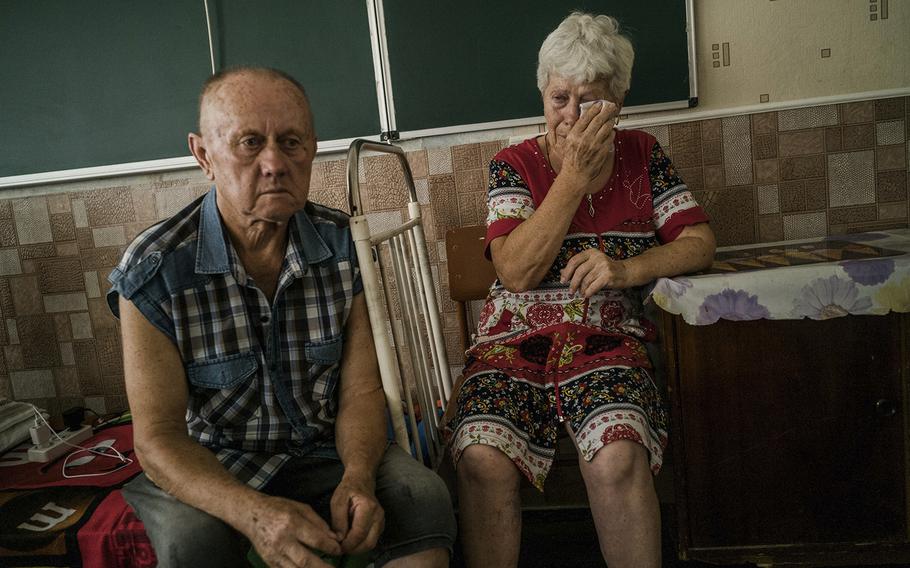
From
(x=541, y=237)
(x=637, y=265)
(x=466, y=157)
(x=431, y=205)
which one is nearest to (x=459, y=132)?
(x=466, y=157)

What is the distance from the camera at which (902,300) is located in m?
1.29

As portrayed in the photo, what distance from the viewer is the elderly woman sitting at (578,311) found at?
126 cm

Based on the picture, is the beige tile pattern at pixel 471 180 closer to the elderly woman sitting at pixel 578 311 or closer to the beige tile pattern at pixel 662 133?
the elderly woman sitting at pixel 578 311

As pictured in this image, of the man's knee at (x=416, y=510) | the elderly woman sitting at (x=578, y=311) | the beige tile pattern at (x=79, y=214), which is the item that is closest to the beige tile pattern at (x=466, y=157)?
the elderly woman sitting at (x=578, y=311)

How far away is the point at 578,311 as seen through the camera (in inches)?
58.7

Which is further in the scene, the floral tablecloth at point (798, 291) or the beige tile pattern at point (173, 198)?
the beige tile pattern at point (173, 198)

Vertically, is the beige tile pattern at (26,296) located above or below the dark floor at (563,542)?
above

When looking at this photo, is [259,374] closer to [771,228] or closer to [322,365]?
[322,365]

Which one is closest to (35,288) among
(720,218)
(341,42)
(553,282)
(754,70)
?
(341,42)

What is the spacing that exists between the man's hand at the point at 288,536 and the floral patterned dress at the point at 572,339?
1.24 feet

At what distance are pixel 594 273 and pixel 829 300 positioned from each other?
0.47 m

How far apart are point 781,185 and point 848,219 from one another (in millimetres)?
226

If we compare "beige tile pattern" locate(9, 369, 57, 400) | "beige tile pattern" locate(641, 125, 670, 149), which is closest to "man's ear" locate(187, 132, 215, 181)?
"beige tile pattern" locate(641, 125, 670, 149)

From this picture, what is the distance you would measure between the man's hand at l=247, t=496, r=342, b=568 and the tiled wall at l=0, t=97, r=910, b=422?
117 cm
